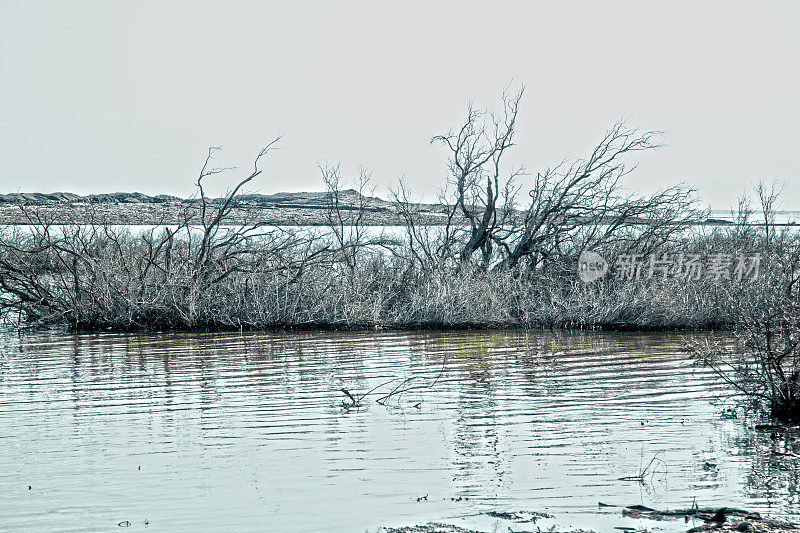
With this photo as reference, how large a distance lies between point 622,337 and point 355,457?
13.6 m

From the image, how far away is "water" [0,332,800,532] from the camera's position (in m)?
8.04

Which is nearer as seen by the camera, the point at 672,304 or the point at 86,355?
the point at 86,355

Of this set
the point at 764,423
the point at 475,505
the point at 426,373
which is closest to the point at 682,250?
the point at 426,373

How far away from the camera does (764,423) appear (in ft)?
37.4

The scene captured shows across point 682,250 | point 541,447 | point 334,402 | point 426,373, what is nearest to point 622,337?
point 682,250

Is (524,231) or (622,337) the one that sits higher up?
(524,231)

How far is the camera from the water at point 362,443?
8.04 metres

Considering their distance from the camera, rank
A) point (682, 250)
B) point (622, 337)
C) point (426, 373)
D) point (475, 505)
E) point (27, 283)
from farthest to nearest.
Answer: point (682, 250), point (27, 283), point (622, 337), point (426, 373), point (475, 505)

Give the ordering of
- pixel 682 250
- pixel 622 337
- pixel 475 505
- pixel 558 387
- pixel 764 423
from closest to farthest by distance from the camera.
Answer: pixel 475 505 → pixel 764 423 → pixel 558 387 → pixel 622 337 → pixel 682 250

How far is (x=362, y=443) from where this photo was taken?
1070 cm

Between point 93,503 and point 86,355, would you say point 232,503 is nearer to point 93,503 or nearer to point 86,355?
point 93,503

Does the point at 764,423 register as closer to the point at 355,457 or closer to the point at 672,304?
the point at 355,457

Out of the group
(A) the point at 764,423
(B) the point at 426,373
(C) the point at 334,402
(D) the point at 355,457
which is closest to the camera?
(D) the point at 355,457

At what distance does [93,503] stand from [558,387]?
26.7 feet
